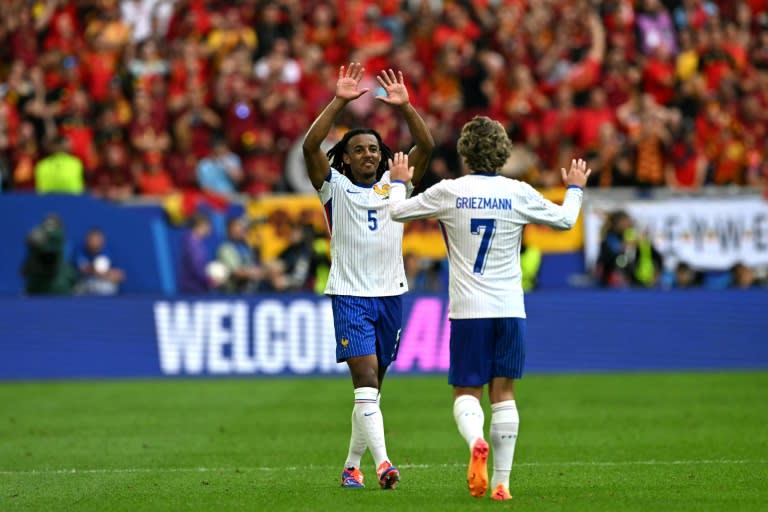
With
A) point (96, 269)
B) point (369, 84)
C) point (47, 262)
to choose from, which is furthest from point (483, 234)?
point (369, 84)

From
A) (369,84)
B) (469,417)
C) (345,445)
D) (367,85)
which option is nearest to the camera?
(469,417)

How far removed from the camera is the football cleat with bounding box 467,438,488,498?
8477 mm

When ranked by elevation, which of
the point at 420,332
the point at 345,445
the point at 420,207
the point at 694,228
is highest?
the point at 420,207

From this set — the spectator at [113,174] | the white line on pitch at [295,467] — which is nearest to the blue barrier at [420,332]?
the spectator at [113,174]

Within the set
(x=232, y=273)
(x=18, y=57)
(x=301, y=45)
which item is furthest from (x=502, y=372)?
(x=18, y=57)

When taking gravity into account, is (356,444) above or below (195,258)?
below

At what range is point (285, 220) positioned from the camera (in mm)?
21750

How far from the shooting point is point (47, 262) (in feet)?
69.1

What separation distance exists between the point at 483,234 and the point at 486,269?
0.22m

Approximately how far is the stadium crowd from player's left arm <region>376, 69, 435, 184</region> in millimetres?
11468

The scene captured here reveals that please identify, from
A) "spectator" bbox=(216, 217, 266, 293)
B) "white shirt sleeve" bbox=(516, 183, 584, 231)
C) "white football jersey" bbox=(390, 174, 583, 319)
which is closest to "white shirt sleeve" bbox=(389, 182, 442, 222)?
"white football jersey" bbox=(390, 174, 583, 319)

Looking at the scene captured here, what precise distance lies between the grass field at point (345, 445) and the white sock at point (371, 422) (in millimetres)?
297

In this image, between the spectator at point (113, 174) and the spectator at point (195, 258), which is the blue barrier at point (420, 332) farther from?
the spectator at point (113, 174)

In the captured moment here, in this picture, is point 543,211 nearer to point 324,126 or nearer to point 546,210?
point 546,210
